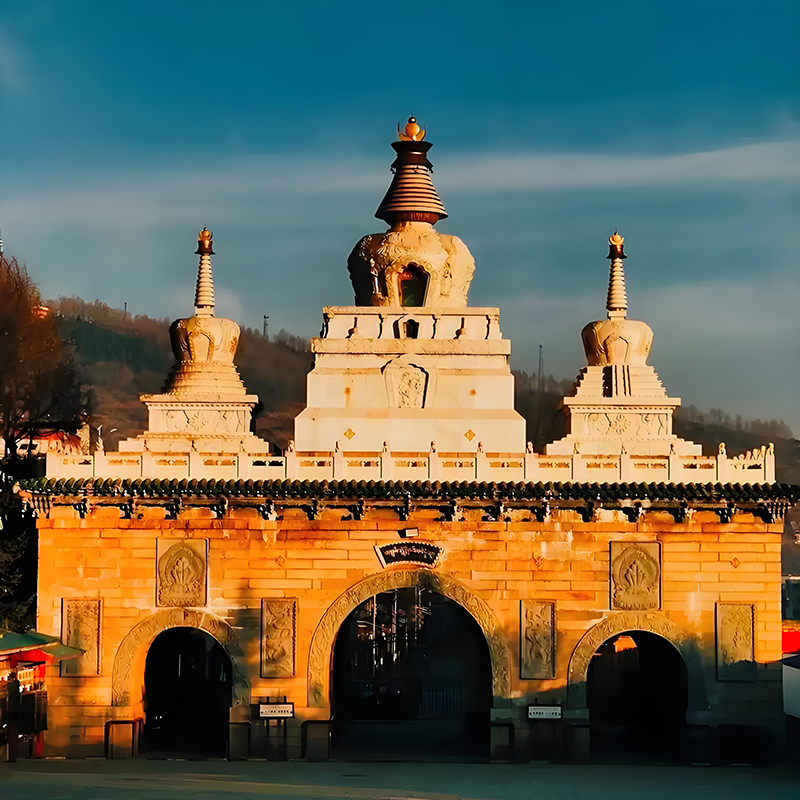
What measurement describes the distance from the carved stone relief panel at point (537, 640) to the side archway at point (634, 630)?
1.97ft

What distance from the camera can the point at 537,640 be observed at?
33.8 metres

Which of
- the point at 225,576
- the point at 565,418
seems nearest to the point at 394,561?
the point at 225,576

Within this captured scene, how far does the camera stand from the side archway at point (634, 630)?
33625mm

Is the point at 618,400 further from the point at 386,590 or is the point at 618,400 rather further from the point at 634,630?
the point at 386,590

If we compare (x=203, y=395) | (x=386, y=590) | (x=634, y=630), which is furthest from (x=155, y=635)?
(x=634, y=630)

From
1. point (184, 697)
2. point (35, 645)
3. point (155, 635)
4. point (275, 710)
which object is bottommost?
point (184, 697)

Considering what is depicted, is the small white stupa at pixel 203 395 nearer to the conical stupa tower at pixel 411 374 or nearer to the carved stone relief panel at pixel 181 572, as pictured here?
the conical stupa tower at pixel 411 374

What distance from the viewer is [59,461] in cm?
3422

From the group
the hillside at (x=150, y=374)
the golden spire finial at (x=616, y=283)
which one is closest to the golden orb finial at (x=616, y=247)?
the golden spire finial at (x=616, y=283)

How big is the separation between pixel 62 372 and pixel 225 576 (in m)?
23.2

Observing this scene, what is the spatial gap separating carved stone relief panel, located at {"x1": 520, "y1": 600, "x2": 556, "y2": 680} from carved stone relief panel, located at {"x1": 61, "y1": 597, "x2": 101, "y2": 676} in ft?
34.0

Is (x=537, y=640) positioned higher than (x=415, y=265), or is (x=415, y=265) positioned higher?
(x=415, y=265)

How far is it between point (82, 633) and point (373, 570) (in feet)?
23.8

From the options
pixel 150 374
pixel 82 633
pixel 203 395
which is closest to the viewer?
pixel 82 633
